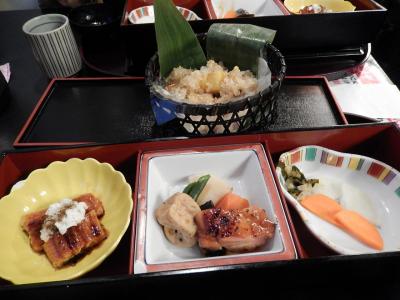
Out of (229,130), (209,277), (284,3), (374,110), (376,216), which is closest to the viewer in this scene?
(209,277)

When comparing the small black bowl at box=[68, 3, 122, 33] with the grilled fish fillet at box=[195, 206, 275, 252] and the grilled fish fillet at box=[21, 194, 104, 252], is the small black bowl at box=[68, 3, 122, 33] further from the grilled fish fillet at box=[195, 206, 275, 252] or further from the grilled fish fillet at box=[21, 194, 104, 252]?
the grilled fish fillet at box=[195, 206, 275, 252]

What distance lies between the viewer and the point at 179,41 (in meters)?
1.32

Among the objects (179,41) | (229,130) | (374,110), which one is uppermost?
(179,41)

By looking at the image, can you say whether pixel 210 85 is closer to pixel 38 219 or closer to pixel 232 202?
pixel 232 202

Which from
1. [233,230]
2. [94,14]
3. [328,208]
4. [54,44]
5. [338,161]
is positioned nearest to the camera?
[233,230]

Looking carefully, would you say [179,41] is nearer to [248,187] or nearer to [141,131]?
[141,131]

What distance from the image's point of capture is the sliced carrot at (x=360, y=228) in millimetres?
939

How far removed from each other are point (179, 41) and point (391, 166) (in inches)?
37.1

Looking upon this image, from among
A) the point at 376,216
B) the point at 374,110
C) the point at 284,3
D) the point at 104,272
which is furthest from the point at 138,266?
the point at 284,3

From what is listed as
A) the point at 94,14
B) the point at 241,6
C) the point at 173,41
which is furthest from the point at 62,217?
the point at 241,6

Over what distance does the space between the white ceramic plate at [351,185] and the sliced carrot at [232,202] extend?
139mm

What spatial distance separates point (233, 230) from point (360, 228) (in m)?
0.41

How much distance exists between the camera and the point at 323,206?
3.36ft

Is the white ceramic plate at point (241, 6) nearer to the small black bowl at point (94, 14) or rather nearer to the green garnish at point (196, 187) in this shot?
the small black bowl at point (94, 14)
